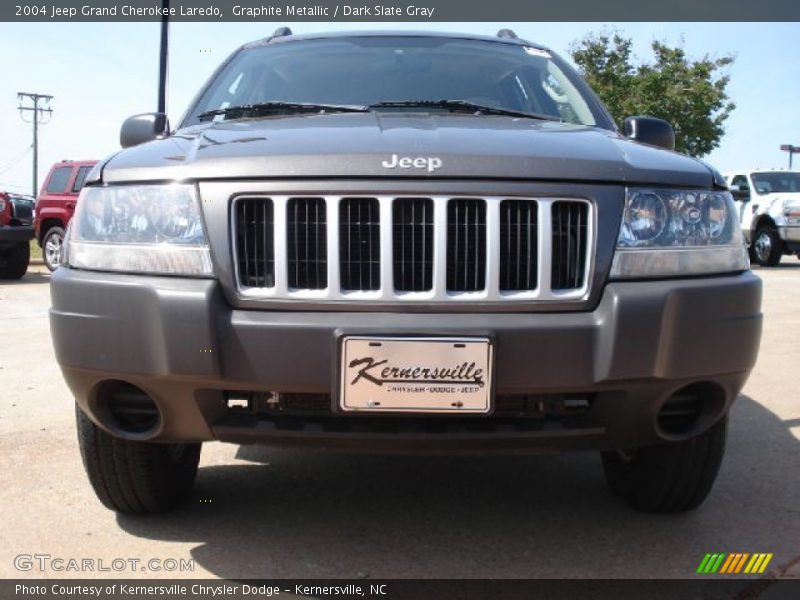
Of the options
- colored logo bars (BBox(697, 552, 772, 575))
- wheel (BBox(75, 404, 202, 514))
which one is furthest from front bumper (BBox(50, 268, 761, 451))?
colored logo bars (BBox(697, 552, 772, 575))

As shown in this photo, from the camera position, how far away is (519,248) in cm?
225

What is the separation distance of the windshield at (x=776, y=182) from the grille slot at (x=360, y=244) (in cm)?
1573

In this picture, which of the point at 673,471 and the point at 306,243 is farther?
the point at 673,471

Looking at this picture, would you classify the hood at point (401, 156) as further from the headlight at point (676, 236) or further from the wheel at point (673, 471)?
the wheel at point (673, 471)

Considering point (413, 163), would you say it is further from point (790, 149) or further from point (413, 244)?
point (790, 149)

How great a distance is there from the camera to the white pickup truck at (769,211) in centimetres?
1523

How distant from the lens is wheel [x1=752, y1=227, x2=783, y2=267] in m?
15.5

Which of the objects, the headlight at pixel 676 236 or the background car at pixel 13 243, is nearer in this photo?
the headlight at pixel 676 236

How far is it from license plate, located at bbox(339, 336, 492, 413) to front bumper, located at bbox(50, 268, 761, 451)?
0.03 meters

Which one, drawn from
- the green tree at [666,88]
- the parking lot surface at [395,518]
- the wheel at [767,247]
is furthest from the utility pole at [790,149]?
the parking lot surface at [395,518]

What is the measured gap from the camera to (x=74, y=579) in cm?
239

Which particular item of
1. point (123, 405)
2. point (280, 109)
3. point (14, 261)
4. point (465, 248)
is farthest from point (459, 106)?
point (14, 261)

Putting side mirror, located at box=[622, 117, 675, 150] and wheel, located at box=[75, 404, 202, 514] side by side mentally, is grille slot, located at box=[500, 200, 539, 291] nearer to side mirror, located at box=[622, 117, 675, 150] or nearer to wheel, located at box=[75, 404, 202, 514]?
side mirror, located at box=[622, 117, 675, 150]

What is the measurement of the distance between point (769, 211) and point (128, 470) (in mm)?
15162
